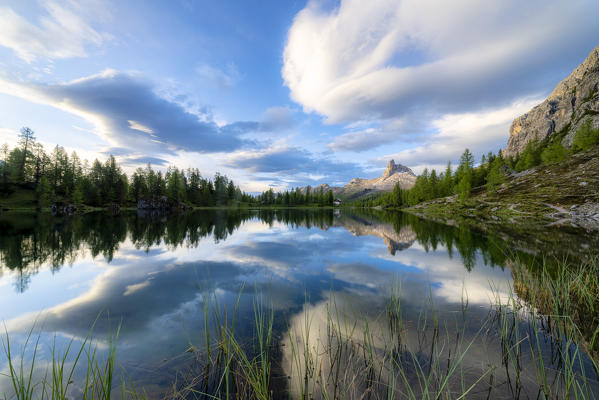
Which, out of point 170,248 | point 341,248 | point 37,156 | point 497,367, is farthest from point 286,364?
point 37,156

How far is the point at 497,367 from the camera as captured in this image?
17.0 ft

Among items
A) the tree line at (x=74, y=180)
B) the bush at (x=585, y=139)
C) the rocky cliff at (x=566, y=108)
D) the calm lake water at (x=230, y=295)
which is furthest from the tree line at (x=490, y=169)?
the tree line at (x=74, y=180)

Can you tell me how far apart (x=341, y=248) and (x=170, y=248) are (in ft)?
51.5

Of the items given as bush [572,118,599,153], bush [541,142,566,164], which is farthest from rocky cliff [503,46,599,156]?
bush [541,142,566,164]

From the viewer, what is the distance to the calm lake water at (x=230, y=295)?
576 cm

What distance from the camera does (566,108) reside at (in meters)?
147

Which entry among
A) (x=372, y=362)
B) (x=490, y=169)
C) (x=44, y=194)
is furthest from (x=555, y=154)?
(x=44, y=194)

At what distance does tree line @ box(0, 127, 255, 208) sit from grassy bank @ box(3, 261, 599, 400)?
106 m

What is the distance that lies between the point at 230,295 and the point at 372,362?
7.04 metres

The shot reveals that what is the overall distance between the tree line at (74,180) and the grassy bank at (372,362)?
10626 cm

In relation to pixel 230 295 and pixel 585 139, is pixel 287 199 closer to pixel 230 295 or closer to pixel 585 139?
pixel 585 139

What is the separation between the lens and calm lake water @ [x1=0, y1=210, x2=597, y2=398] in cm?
576

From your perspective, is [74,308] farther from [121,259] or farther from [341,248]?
[341,248]

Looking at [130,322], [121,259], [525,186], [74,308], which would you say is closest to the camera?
[130,322]
